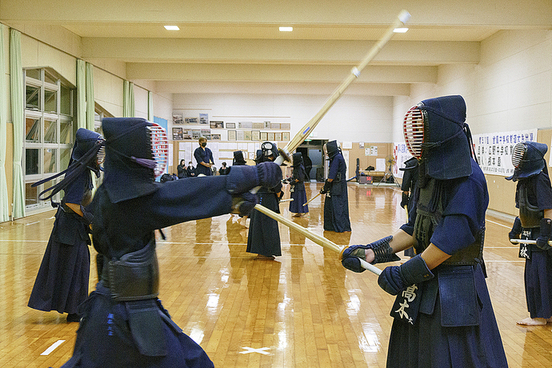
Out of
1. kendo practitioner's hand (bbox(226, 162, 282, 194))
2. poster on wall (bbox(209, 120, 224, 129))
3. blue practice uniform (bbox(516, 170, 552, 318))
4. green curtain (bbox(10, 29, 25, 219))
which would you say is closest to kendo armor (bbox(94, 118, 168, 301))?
kendo practitioner's hand (bbox(226, 162, 282, 194))

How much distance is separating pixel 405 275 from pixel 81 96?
1263 cm

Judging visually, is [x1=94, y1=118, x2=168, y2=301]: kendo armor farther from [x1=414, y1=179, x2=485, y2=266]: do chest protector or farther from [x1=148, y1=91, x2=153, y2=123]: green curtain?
[x1=148, y1=91, x2=153, y2=123]: green curtain

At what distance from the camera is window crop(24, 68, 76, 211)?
10625 millimetres

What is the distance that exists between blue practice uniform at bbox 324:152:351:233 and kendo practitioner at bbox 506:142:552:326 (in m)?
4.61

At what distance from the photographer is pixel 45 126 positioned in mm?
11367

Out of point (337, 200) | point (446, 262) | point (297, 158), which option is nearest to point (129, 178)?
point (446, 262)

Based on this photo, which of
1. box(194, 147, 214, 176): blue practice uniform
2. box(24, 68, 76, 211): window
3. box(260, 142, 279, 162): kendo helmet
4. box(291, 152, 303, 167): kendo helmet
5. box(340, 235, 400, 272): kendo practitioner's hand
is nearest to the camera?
box(340, 235, 400, 272): kendo practitioner's hand

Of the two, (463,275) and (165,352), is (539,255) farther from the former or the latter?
(165,352)

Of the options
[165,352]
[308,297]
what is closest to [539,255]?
[308,297]

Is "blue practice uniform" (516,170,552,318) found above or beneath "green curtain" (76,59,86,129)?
beneath

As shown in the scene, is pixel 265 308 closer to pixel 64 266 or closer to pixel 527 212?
pixel 64 266

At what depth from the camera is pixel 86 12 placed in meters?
9.27

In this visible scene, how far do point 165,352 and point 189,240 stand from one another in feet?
20.8

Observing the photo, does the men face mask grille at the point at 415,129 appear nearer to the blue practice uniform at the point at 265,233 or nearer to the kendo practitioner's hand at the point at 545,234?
the kendo practitioner's hand at the point at 545,234
